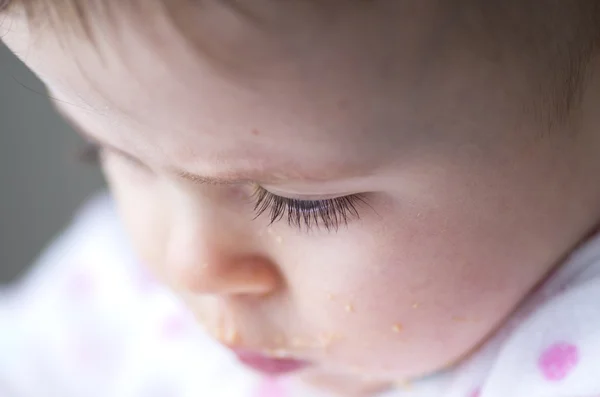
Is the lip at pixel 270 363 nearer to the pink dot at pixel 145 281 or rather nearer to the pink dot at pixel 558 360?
the pink dot at pixel 558 360

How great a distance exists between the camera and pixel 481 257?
0.46 meters

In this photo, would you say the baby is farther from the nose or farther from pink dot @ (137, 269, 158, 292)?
pink dot @ (137, 269, 158, 292)

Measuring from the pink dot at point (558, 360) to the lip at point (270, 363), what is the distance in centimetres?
16

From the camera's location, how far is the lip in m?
0.57

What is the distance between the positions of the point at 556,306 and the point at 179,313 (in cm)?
43

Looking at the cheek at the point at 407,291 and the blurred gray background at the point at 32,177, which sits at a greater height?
the blurred gray background at the point at 32,177

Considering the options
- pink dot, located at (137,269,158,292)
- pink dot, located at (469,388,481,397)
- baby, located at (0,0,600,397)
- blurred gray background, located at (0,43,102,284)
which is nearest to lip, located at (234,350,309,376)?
baby, located at (0,0,600,397)

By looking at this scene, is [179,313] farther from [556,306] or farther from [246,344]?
[556,306]

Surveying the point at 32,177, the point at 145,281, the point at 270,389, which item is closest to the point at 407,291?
the point at 270,389

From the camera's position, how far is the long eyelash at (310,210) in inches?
17.2

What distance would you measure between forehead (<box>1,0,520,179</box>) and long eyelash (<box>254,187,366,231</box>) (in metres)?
0.05

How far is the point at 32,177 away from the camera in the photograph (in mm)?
1051

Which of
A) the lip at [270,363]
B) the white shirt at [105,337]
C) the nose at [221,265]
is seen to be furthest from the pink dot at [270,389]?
the nose at [221,265]

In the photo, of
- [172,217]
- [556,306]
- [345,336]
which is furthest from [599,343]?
[172,217]
